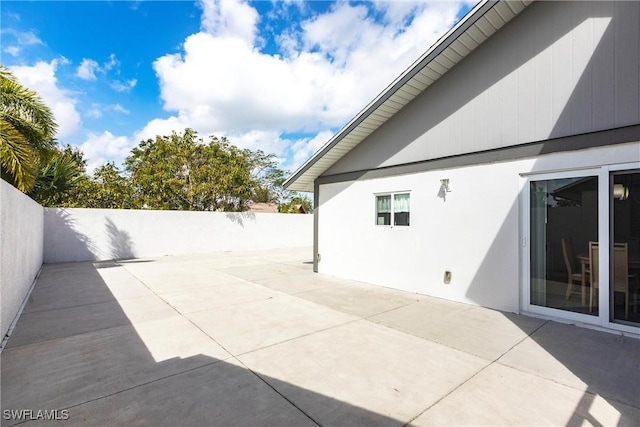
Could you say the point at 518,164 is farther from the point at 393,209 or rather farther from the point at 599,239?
the point at 393,209

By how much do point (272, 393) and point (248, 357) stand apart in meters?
0.96

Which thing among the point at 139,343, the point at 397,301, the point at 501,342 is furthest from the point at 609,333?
the point at 139,343

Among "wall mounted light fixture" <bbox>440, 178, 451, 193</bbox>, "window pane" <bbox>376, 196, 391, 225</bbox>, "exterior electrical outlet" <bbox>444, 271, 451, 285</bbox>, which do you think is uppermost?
"wall mounted light fixture" <bbox>440, 178, 451, 193</bbox>

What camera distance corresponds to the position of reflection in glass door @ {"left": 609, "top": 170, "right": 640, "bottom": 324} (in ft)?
15.6

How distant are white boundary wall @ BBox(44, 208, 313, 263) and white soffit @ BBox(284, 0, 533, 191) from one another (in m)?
9.76

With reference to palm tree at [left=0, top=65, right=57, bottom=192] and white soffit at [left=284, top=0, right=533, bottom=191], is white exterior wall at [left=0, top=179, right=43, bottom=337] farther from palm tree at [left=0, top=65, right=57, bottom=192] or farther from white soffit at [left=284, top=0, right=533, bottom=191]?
white soffit at [left=284, top=0, right=533, bottom=191]

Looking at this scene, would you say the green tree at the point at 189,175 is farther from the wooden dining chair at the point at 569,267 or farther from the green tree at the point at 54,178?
the wooden dining chair at the point at 569,267

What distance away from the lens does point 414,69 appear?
6840mm

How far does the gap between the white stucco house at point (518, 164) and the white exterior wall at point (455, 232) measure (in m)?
0.02

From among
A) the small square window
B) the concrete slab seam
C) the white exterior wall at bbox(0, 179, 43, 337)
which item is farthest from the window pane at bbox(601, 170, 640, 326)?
the white exterior wall at bbox(0, 179, 43, 337)

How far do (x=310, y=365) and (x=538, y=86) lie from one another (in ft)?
20.0

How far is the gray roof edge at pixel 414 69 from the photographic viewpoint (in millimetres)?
5918

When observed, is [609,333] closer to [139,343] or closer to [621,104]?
[621,104]

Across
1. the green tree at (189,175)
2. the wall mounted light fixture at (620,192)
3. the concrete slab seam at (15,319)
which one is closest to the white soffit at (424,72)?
the wall mounted light fixture at (620,192)
